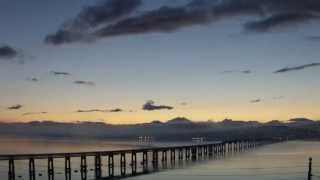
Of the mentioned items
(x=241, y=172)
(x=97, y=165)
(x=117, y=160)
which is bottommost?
(x=117, y=160)

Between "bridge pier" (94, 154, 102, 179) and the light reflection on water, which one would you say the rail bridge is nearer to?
"bridge pier" (94, 154, 102, 179)

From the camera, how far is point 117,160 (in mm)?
130125

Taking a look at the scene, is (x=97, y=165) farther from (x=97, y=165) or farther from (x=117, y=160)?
(x=117, y=160)

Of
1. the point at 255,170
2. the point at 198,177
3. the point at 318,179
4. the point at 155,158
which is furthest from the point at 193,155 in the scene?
the point at 318,179

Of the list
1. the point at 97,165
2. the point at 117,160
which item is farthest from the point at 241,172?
the point at 117,160

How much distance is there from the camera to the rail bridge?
201 ft

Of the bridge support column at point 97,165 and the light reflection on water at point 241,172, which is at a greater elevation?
the bridge support column at point 97,165

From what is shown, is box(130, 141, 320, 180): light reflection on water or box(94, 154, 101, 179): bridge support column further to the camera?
box(94, 154, 101, 179): bridge support column

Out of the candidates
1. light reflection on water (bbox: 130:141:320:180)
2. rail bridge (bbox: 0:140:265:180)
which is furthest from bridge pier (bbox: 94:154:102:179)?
light reflection on water (bbox: 130:141:320:180)

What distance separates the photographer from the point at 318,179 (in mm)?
58688

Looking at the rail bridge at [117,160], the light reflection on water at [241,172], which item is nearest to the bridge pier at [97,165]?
the rail bridge at [117,160]

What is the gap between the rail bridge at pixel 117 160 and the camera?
6141 cm

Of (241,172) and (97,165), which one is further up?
(97,165)

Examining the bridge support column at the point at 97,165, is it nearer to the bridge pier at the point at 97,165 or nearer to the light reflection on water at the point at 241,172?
the bridge pier at the point at 97,165
